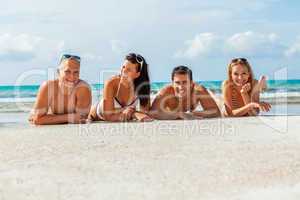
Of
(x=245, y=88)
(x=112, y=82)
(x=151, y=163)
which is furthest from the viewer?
(x=245, y=88)

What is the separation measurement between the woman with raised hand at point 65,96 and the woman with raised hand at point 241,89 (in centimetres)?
207

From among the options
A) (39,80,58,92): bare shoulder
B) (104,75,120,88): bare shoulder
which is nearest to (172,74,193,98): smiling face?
(104,75,120,88): bare shoulder

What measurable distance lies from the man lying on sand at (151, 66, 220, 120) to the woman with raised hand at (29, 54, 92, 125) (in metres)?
1.03

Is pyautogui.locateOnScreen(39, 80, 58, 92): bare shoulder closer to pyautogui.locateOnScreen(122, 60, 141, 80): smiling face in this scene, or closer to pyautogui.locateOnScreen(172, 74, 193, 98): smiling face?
pyautogui.locateOnScreen(122, 60, 141, 80): smiling face

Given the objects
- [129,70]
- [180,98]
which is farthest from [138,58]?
[180,98]

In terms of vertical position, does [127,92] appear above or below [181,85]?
below

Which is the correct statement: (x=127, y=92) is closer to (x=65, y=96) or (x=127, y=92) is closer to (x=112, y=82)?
(x=112, y=82)

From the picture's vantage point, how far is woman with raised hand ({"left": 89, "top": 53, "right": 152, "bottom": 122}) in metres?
6.20

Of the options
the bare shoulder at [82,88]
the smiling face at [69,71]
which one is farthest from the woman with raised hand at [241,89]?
the smiling face at [69,71]

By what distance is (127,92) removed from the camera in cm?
632

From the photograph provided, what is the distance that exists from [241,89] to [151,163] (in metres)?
3.51

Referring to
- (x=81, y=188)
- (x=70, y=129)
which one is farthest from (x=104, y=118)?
(x=81, y=188)

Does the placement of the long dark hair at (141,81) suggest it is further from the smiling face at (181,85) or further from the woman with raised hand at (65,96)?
the woman with raised hand at (65,96)

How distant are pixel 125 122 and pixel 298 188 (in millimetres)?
3632
